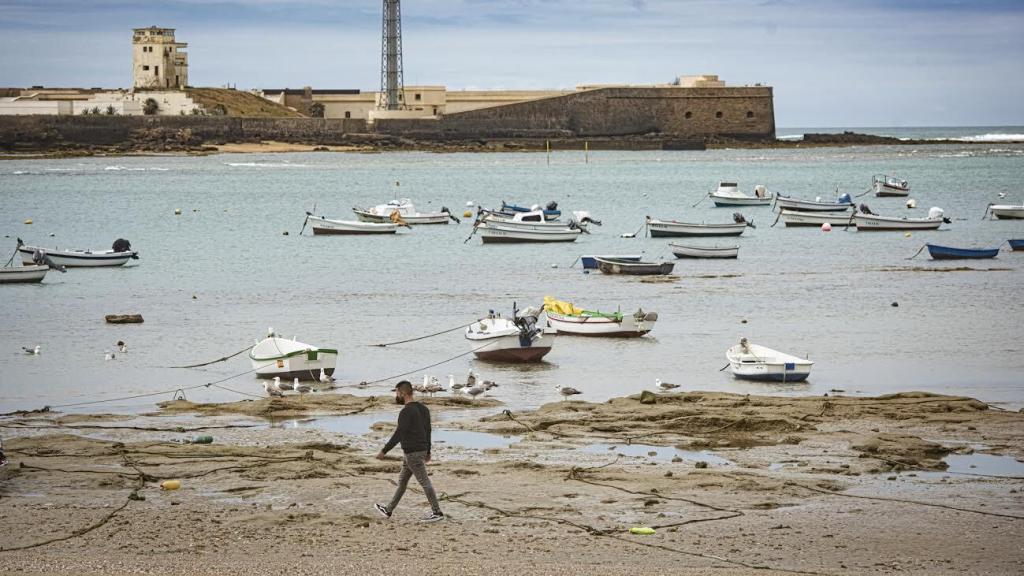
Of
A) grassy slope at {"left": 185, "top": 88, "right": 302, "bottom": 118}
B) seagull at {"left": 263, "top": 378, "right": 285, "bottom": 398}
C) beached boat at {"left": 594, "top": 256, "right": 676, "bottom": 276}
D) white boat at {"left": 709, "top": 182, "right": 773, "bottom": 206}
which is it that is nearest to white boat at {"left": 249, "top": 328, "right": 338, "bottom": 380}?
seagull at {"left": 263, "top": 378, "right": 285, "bottom": 398}

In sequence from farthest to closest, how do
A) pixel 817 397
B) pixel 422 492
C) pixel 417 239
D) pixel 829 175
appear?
1. pixel 829 175
2. pixel 417 239
3. pixel 817 397
4. pixel 422 492

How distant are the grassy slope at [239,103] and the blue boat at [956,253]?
95200 millimetres

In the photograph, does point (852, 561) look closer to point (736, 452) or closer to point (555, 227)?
point (736, 452)

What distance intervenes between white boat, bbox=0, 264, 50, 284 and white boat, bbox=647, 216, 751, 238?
18117 millimetres

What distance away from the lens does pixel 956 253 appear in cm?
3303

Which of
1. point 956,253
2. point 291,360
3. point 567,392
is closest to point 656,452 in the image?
point 567,392

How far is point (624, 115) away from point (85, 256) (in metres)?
99.0

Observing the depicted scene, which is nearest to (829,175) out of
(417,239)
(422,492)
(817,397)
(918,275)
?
(417,239)

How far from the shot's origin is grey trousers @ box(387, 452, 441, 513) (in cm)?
963

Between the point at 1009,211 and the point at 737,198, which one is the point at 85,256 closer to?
the point at 1009,211

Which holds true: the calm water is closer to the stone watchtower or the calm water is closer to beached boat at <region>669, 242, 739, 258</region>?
beached boat at <region>669, 242, 739, 258</region>

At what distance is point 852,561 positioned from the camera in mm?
9062

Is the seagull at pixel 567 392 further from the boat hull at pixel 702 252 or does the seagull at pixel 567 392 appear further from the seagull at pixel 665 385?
the boat hull at pixel 702 252

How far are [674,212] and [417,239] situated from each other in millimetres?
15127
